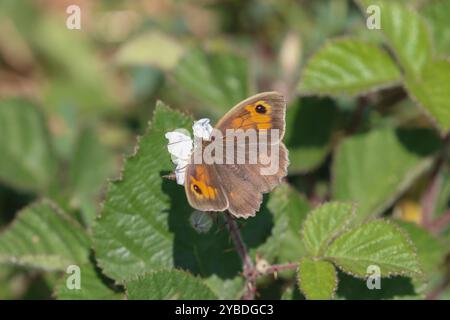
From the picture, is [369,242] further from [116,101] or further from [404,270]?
[116,101]

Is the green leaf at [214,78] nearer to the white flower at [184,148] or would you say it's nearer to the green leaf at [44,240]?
the green leaf at [44,240]

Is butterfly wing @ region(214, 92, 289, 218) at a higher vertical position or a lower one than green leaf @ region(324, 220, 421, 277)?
higher

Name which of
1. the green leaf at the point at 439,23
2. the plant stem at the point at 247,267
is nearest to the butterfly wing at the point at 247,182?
the plant stem at the point at 247,267

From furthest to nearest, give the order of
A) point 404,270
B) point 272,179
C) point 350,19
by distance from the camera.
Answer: point 350,19
point 404,270
point 272,179

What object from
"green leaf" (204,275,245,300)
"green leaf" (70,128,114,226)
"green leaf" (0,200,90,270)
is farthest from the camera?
"green leaf" (70,128,114,226)

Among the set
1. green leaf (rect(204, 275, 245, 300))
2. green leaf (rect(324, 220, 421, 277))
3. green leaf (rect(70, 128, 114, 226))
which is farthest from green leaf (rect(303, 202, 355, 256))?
green leaf (rect(70, 128, 114, 226))

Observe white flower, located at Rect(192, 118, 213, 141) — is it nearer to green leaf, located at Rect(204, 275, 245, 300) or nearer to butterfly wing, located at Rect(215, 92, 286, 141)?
butterfly wing, located at Rect(215, 92, 286, 141)
